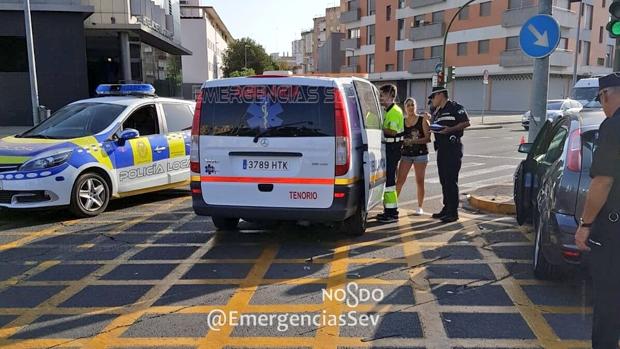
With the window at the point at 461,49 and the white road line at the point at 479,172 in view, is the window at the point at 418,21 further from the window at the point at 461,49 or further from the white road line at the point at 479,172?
the white road line at the point at 479,172

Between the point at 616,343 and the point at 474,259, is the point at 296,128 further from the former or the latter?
the point at 616,343

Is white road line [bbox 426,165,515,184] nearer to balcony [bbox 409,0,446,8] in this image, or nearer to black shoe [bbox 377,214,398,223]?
black shoe [bbox 377,214,398,223]

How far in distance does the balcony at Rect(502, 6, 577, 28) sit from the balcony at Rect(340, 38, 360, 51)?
24.1m

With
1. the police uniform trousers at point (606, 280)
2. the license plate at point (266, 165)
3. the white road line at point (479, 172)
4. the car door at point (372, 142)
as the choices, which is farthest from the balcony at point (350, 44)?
the police uniform trousers at point (606, 280)

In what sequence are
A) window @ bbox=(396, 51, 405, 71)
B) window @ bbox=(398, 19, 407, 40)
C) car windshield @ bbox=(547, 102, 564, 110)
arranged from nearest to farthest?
car windshield @ bbox=(547, 102, 564, 110), window @ bbox=(398, 19, 407, 40), window @ bbox=(396, 51, 405, 71)

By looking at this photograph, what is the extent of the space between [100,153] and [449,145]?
4731 millimetres

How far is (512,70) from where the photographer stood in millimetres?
43312

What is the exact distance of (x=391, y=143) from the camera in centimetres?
700

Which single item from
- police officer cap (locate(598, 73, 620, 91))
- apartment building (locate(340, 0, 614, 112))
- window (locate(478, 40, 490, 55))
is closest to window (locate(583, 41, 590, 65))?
apartment building (locate(340, 0, 614, 112))

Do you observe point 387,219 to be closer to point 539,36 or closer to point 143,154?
point 539,36

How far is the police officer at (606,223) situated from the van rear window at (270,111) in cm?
286

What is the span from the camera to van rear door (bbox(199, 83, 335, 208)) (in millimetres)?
5441

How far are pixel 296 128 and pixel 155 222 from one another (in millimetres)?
2791

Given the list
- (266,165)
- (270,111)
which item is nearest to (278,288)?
(266,165)
